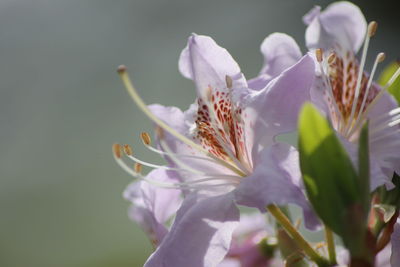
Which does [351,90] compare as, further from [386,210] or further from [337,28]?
[386,210]

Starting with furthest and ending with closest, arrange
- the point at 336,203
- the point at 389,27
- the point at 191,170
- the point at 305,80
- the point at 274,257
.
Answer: the point at 389,27, the point at 274,257, the point at 191,170, the point at 305,80, the point at 336,203

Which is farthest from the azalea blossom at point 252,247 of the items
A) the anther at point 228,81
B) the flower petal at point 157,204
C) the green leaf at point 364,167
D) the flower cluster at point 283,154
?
the green leaf at point 364,167

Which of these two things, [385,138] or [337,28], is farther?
[337,28]

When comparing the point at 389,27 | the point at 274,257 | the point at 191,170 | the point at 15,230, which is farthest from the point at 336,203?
the point at 389,27

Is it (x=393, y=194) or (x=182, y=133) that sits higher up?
(x=182, y=133)

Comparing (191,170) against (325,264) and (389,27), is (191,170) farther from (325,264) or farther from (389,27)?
(389,27)

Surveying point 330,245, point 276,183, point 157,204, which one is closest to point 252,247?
point 157,204
